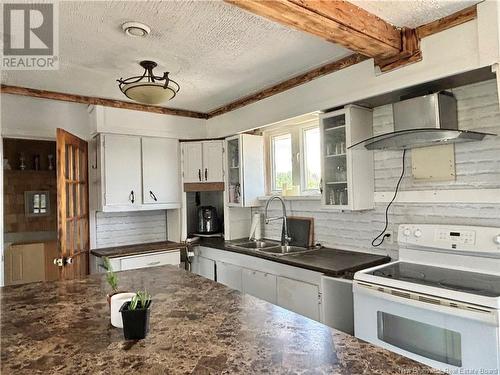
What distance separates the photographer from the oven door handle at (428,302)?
156 cm

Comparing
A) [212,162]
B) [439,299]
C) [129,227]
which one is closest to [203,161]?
[212,162]


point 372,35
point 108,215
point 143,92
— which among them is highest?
point 372,35

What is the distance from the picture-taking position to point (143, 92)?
2.23m

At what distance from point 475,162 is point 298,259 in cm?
135

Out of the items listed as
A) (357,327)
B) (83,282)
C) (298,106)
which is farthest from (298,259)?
(83,282)

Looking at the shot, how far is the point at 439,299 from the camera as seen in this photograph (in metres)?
1.71

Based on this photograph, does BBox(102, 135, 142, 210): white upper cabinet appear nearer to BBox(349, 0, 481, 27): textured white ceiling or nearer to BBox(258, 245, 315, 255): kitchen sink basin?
BBox(258, 245, 315, 255): kitchen sink basin

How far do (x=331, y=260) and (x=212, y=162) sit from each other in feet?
6.10

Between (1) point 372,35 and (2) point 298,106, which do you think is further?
(2) point 298,106

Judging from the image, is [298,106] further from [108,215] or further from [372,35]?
Answer: [108,215]

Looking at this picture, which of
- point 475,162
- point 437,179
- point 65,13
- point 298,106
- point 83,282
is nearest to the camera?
point 65,13

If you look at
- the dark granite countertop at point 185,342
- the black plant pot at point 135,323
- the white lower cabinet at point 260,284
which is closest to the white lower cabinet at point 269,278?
the white lower cabinet at point 260,284

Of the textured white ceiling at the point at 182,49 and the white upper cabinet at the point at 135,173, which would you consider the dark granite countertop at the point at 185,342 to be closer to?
the textured white ceiling at the point at 182,49

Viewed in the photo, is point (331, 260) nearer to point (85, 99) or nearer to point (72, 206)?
point (72, 206)
